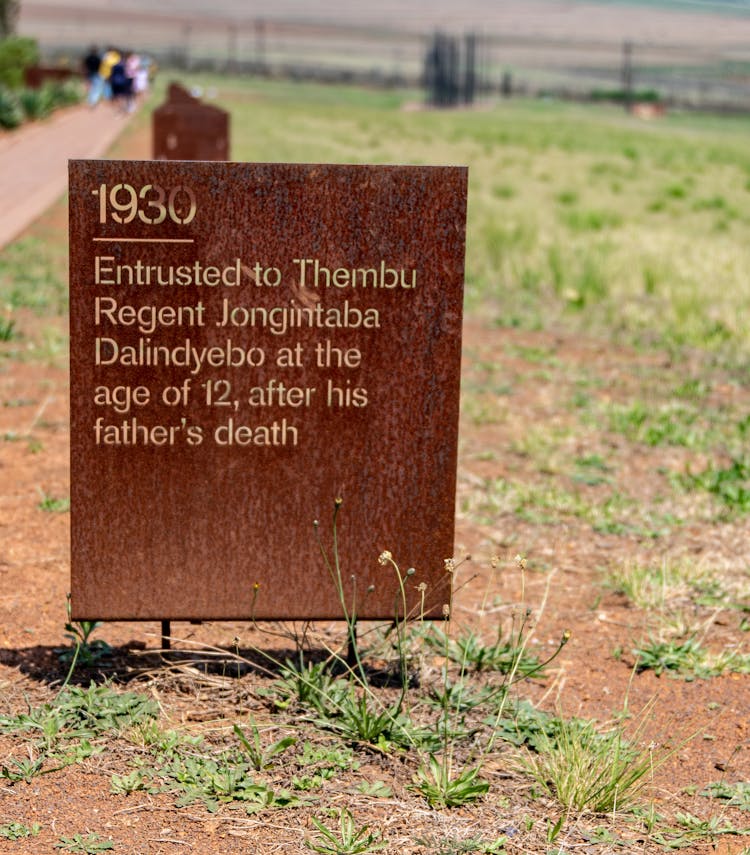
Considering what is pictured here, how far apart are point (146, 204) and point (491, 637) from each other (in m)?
1.82

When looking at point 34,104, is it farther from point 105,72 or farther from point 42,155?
point 42,155

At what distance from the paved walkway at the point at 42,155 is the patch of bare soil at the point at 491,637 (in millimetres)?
2683

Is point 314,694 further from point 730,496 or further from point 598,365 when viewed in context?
point 598,365

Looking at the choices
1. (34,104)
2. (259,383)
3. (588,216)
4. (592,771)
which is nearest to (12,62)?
(34,104)

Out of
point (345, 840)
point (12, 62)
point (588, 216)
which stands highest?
point (12, 62)

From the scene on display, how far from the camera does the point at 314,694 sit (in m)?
3.58

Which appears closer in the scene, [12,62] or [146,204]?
[146,204]

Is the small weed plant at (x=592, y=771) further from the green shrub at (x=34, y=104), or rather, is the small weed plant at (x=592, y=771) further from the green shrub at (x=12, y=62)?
the green shrub at (x=12, y=62)

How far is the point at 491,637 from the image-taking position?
431cm

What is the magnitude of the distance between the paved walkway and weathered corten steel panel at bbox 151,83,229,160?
1.96 metres

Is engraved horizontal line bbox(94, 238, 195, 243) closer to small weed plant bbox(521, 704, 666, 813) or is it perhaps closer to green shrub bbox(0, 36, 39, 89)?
small weed plant bbox(521, 704, 666, 813)

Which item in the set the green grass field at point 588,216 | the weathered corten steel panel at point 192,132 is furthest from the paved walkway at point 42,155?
the green grass field at point 588,216

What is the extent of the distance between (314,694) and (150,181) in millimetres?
1420

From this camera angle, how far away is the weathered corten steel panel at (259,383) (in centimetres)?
343
